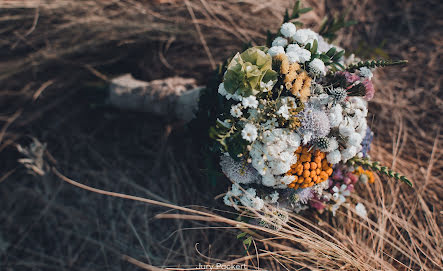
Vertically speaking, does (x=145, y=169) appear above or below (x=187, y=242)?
above

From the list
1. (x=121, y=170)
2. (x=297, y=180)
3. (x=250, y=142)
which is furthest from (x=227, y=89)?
(x=121, y=170)

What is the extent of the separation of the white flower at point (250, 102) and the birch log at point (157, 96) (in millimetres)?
854

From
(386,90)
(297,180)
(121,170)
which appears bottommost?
(121,170)

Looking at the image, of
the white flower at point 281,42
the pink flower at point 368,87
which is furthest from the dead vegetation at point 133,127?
the white flower at point 281,42

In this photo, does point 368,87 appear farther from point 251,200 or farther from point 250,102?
point 251,200

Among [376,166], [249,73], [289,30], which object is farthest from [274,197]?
[289,30]

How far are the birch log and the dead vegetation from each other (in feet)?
0.69

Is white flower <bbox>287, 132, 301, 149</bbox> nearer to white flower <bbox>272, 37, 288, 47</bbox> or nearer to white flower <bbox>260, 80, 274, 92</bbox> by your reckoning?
white flower <bbox>260, 80, 274, 92</bbox>

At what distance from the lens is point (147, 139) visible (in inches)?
108

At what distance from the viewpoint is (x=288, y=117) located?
145cm

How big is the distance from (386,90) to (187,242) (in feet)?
7.96

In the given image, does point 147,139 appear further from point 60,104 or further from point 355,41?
point 355,41

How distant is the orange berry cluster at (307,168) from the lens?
1.53 metres

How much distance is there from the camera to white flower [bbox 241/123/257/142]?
139 centimetres
